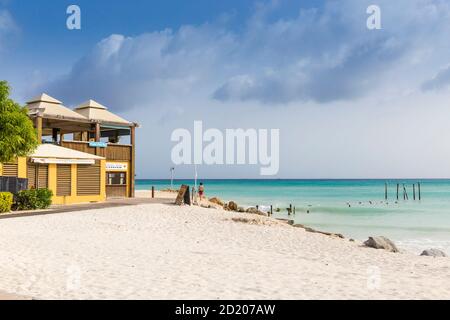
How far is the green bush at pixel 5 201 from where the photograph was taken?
2252cm

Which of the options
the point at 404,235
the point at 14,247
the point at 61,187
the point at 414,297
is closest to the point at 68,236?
the point at 14,247

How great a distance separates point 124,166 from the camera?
3447 centimetres

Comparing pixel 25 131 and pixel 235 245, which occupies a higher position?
pixel 25 131

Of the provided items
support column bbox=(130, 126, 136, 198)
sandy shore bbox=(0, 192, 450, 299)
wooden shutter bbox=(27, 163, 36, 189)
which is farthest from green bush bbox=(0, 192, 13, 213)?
support column bbox=(130, 126, 136, 198)

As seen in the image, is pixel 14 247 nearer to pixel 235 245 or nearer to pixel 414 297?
pixel 235 245

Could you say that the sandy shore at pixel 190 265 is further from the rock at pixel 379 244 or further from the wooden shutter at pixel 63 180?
the wooden shutter at pixel 63 180

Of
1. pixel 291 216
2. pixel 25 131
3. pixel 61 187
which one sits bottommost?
pixel 291 216

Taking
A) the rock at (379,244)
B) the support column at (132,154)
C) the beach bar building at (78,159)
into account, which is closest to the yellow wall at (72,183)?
the beach bar building at (78,159)

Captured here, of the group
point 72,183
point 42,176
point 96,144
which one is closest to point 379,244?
point 72,183

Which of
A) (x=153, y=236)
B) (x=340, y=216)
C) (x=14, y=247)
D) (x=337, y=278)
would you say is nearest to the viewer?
(x=337, y=278)

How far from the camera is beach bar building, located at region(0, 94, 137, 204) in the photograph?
27656mm

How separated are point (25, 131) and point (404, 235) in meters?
23.3

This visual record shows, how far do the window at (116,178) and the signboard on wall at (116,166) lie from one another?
36 cm

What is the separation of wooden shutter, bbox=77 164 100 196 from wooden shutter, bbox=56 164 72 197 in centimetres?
65
